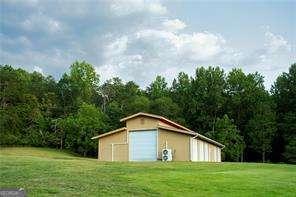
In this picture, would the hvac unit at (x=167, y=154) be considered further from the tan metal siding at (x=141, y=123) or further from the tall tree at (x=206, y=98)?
the tall tree at (x=206, y=98)

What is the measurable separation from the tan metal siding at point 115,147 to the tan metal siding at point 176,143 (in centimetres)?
348

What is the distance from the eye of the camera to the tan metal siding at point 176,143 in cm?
4266

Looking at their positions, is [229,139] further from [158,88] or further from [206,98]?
[158,88]

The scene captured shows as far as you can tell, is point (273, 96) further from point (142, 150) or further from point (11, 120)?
point (11, 120)

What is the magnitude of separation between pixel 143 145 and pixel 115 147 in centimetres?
306

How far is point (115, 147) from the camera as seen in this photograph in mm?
46281

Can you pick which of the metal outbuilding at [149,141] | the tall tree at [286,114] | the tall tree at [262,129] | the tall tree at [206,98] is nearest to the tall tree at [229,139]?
the tall tree at [262,129]

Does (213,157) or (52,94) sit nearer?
(213,157)

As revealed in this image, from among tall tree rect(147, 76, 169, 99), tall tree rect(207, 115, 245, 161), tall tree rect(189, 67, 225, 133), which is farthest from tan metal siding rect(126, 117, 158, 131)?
tall tree rect(147, 76, 169, 99)

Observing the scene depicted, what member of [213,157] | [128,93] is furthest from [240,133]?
[128,93]

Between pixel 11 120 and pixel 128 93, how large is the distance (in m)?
17.6

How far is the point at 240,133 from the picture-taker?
208 ft

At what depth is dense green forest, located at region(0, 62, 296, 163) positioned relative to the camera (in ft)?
198

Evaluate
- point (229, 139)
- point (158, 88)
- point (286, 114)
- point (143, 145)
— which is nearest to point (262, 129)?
point (229, 139)
